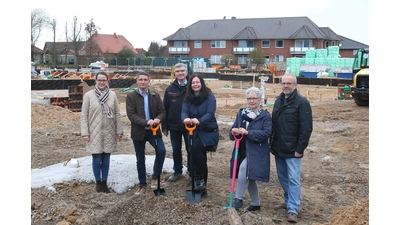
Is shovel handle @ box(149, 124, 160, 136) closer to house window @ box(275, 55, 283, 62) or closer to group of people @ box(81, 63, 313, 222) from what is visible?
group of people @ box(81, 63, 313, 222)

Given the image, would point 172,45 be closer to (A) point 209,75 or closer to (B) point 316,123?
(A) point 209,75

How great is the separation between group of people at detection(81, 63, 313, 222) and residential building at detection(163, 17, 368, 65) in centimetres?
5830

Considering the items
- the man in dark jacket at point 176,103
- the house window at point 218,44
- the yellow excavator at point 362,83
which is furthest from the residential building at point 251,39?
the man in dark jacket at point 176,103

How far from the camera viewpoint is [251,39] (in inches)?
2707

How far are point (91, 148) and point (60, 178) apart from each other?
42.1 inches

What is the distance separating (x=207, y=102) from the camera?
623 centimetres

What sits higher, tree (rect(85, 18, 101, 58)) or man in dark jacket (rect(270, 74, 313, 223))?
tree (rect(85, 18, 101, 58))

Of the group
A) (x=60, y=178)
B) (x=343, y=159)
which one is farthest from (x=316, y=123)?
(x=60, y=178)

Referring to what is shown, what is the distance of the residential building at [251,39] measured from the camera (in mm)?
65438

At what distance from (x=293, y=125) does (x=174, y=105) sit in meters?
1.93

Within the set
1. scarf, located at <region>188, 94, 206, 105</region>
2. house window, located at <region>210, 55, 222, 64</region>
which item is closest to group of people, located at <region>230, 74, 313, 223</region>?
scarf, located at <region>188, 94, 206, 105</region>

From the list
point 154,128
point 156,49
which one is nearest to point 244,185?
point 154,128

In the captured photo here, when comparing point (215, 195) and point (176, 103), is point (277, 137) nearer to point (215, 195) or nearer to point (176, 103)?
point (215, 195)

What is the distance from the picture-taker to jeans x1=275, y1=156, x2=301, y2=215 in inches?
217
